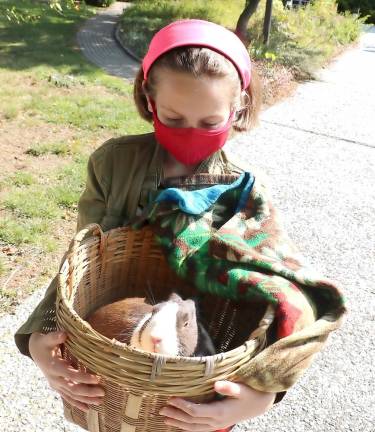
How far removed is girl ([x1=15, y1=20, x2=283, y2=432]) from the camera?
1.28m

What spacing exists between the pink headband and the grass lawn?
1843 mm

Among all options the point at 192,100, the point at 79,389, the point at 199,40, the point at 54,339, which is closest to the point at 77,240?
the point at 54,339

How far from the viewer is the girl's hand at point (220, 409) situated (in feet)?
3.93

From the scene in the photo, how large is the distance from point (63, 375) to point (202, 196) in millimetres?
644

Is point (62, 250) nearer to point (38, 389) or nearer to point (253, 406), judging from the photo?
point (38, 389)

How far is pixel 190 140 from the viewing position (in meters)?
1.54

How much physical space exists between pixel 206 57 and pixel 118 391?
89cm

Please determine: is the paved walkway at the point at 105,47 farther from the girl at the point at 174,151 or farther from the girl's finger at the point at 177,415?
the girl's finger at the point at 177,415

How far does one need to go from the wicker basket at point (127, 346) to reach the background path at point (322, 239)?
0.88 m

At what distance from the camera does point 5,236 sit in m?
3.38

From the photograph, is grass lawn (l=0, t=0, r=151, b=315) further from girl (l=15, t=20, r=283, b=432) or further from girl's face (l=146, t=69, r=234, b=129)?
girl's face (l=146, t=69, r=234, b=129)

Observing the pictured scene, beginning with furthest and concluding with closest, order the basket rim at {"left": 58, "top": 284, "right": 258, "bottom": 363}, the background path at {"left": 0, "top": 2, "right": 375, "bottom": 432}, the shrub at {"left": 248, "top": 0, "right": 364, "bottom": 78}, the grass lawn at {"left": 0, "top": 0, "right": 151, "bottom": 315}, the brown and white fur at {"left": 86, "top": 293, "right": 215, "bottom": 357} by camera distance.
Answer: the shrub at {"left": 248, "top": 0, "right": 364, "bottom": 78}
the grass lawn at {"left": 0, "top": 0, "right": 151, "bottom": 315}
the background path at {"left": 0, "top": 2, "right": 375, "bottom": 432}
the brown and white fur at {"left": 86, "top": 293, "right": 215, "bottom": 357}
the basket rim at {"left": 58, "top": 284, "right": 258, "bottom": 363}

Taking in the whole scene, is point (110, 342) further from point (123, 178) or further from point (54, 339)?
point (123, 178)

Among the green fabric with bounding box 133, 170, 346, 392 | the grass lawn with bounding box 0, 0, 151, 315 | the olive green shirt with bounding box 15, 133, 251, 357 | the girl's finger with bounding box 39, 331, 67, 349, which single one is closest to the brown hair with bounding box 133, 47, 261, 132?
the olive green shirt with bounding box 15, 133, 251, 357
